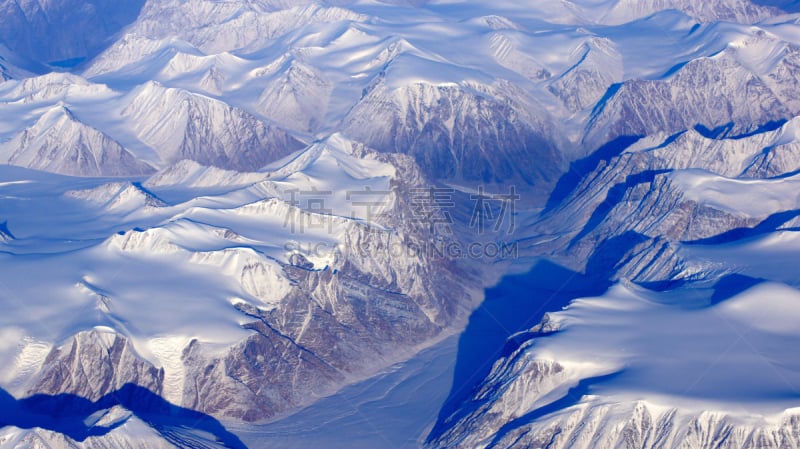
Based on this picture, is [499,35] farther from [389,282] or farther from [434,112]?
[389,282]

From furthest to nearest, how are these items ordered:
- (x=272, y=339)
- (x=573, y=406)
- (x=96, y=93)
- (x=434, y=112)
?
(x=96, y=93) < (x=434, y=112) < (x=272, y=339) < (x=573, y=406)

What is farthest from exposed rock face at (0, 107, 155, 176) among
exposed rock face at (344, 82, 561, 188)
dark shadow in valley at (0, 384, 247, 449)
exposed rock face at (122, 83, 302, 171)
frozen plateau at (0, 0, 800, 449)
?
dark shadow in valley at (0, 384, 247, 449)

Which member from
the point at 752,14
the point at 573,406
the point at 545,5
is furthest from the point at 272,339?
the point at 752,14

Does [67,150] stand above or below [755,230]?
below

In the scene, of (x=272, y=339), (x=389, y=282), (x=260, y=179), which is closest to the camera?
(x=272, y=339)

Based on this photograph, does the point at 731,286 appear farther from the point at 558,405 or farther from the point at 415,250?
the point at 415,250

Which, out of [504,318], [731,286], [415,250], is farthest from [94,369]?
[731,286]
